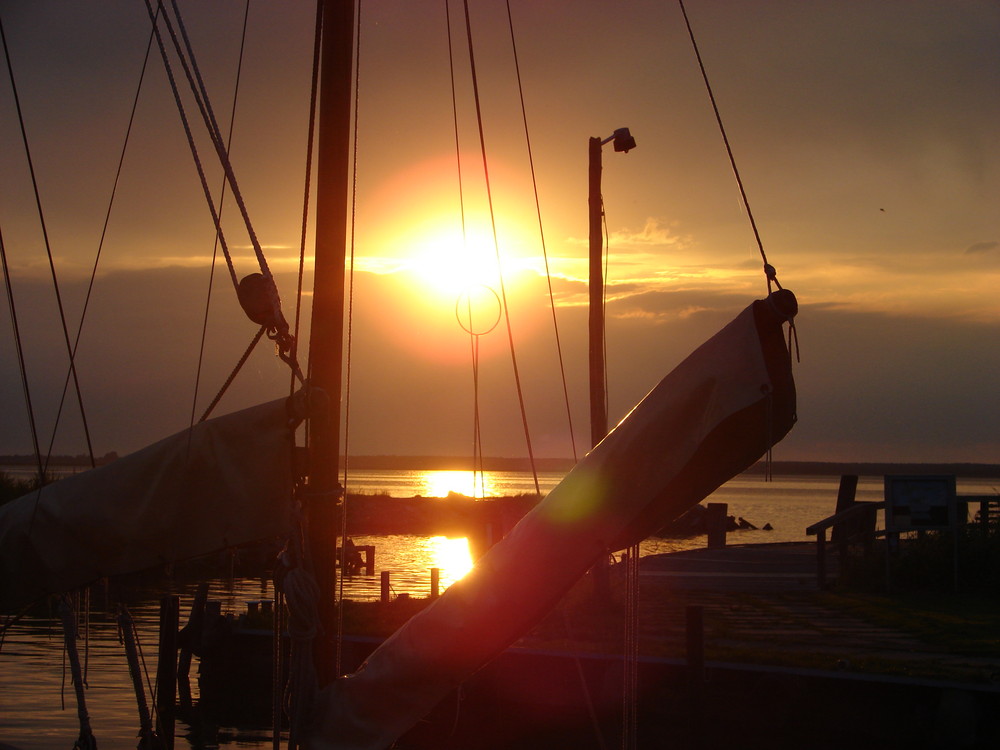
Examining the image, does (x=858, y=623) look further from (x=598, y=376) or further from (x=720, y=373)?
(x=720, y=373)

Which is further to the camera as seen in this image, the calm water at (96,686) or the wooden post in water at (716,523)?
the wooden post in water at (716,523)

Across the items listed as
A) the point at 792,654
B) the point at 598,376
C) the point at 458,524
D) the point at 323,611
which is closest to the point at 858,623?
the point at 792,654

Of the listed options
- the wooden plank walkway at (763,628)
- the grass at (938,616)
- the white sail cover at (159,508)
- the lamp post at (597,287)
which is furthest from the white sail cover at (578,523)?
the lamp post at (597,287)

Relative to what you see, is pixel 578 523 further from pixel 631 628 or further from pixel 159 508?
pixel 159 508

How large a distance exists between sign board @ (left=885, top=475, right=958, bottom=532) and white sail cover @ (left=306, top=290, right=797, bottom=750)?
56.0ft

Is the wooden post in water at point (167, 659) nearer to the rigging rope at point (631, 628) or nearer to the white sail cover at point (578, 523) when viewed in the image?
the rigging rope at point (631, 628)

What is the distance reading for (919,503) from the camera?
22.0m

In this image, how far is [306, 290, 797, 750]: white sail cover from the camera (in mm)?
5559

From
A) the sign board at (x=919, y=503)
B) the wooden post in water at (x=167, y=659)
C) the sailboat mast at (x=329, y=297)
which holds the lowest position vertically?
the wooden post in water at (x=167, y=659)

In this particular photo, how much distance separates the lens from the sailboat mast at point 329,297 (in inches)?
260

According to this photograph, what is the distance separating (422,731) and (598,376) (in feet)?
26.3

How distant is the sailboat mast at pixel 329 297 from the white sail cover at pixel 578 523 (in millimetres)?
734

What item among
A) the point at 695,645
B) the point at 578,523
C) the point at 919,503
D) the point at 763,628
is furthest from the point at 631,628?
the point at 919,503

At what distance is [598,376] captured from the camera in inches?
808
